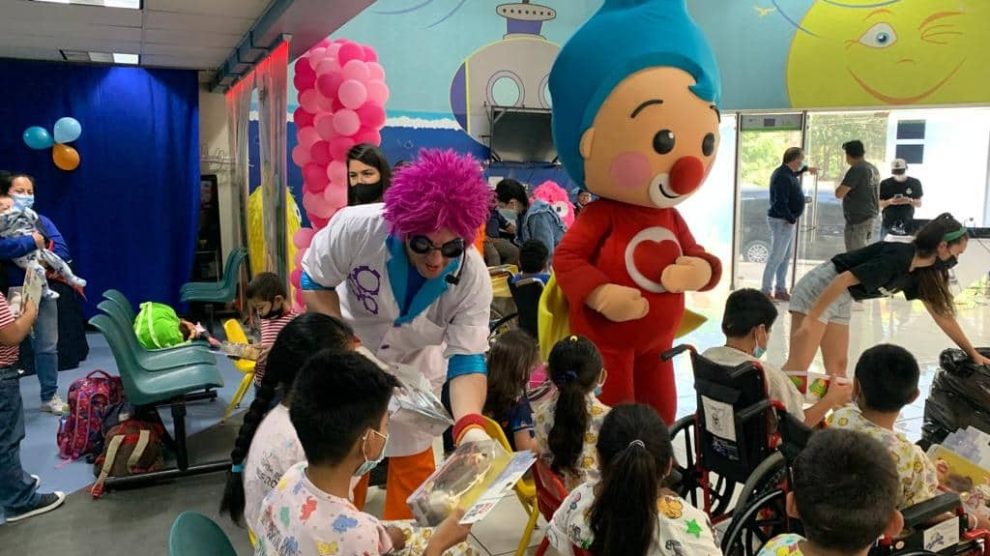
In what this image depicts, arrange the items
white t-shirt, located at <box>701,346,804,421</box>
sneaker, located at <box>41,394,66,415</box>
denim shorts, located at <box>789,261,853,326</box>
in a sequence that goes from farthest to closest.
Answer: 1. sneaker, located at <box>41,394,66,415</box>
2. denim shorts, located at <box>789,261,853,326</box>
3. white t-shirt, located at <box>701,346,804,421</box>

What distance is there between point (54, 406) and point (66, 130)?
288cm

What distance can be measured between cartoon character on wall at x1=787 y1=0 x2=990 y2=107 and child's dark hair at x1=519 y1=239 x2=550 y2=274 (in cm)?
525

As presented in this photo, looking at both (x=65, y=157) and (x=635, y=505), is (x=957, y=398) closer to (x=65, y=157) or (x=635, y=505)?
(x=635, y=505)

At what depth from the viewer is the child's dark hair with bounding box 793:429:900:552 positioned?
1407 mm

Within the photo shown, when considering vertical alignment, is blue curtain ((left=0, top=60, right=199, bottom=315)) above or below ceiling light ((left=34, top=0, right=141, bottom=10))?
below

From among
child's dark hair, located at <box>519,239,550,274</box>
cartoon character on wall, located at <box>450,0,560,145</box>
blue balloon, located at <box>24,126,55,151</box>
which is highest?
cartoon character on wall, located at <box>450,0,560,145</box>

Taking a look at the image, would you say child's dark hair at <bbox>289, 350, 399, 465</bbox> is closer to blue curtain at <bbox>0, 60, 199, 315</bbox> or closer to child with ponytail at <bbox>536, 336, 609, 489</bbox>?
child with ponytail at <bbox>536, 336, 609, 489</bbox>

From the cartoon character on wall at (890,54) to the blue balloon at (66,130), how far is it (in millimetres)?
7368

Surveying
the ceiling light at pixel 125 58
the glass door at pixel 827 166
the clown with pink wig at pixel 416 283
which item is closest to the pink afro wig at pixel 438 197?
the clown with pink wig at pixel 416 283

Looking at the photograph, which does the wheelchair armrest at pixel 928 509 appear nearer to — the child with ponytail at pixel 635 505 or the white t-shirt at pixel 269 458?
the child with ponytail at pixel 635 505

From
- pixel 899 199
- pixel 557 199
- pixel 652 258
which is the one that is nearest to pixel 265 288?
pixel 652 258

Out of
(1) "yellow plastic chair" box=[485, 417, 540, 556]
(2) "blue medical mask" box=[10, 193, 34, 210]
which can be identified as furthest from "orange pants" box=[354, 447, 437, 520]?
(2) "blue medical mask" box=[10, 193, 34, 210]

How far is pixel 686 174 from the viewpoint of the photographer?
9.45ft

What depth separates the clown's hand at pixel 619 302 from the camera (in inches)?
112
